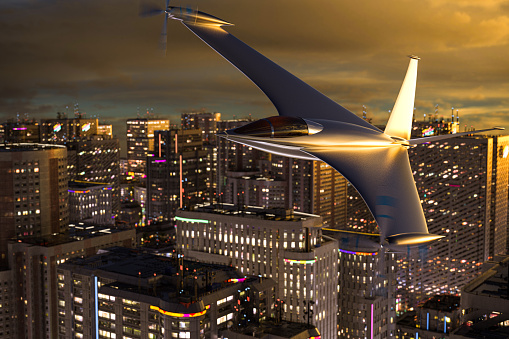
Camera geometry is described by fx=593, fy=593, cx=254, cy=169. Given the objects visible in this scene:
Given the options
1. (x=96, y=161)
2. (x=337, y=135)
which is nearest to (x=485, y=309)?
(x=337, y=135)

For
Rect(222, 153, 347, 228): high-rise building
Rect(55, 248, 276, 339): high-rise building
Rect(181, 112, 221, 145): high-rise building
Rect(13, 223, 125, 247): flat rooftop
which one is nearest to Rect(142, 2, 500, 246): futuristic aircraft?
Rect(55, 248, 276, 339): high-rise building

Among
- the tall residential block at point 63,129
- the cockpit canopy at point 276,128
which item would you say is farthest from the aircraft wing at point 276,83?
the tall residential block at point 63,129

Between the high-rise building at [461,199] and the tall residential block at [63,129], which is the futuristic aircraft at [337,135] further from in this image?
the tall residential block at [63,129]

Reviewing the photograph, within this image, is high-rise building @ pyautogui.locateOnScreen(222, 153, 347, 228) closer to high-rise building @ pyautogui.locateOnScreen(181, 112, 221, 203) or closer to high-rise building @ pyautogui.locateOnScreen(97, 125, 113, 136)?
high-rise building @ pyautogui.locateOnScreen(181, 112, 221, 203)

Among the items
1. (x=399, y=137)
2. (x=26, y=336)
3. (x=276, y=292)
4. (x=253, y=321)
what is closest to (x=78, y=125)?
(x=26, y=336)

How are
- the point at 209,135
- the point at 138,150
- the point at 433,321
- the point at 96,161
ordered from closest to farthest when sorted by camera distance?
the point at 433,321
the point at 96,161
the point at 138,150
the point at 209,135

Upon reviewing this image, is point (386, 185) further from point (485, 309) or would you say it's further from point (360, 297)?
point (360, 297)
